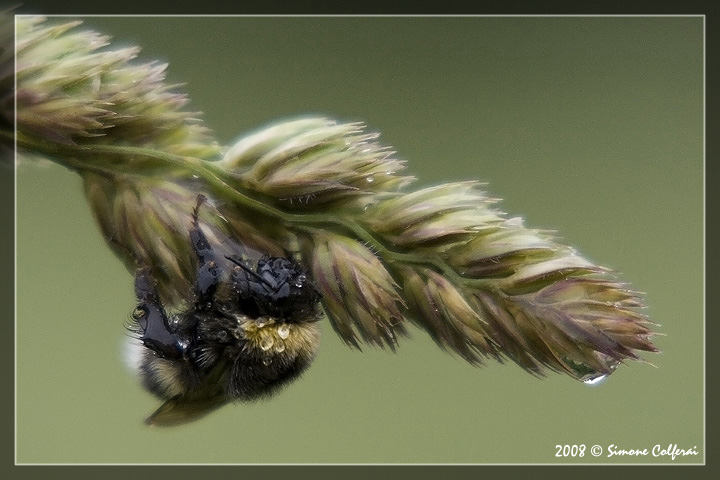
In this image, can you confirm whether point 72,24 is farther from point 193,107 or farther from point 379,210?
point 379,210

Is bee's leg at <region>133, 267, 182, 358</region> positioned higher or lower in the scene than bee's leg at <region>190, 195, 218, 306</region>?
lower

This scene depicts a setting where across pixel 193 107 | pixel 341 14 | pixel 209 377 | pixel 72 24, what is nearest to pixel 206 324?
pixel 209 377

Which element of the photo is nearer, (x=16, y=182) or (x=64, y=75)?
(x=64, y=75)

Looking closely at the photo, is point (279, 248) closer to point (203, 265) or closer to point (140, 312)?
point (203, 265)

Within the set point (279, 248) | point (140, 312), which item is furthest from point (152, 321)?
point (279, 248)

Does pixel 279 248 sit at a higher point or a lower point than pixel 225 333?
higher

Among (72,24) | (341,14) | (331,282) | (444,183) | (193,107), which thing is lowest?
(331,282)
